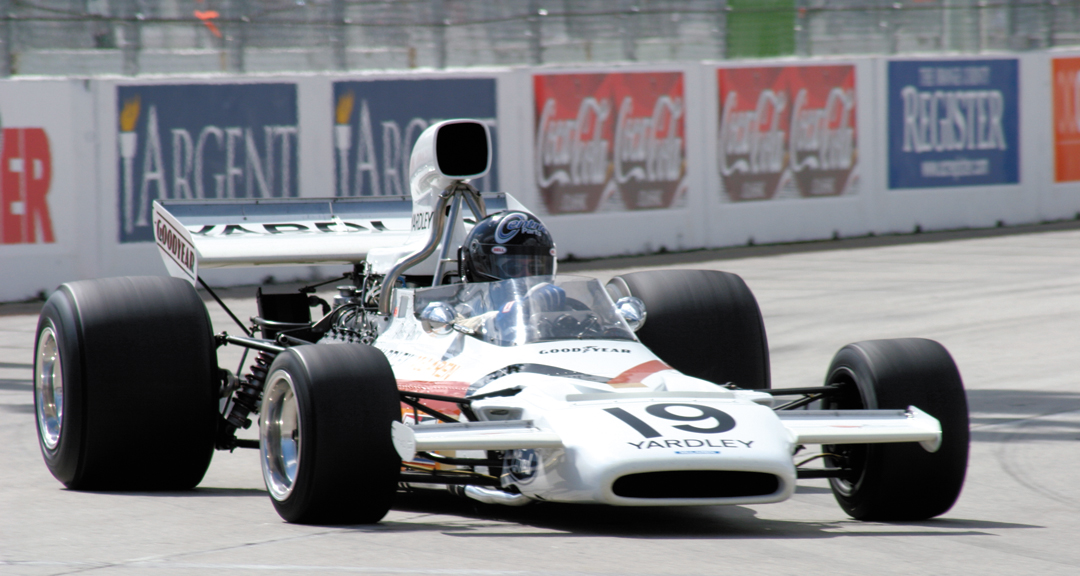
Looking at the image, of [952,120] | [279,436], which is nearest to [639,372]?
[279,436]

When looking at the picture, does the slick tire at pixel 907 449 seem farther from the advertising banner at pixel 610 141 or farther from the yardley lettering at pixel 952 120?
the yardley lettering at pixel 952 120

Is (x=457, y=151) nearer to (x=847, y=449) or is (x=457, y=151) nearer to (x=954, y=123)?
(x=847, y=449)

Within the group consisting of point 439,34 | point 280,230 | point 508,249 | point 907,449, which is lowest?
point 907,449

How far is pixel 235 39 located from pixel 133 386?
35.7ft

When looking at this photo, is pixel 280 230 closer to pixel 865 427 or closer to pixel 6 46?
pixel 865 427

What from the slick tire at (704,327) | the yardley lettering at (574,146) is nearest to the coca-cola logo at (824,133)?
the yardley lettering at (574,146)

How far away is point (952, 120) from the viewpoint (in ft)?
71.0

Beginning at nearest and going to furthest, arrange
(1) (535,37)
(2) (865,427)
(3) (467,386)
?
(2) (865,427), (3) (467,386), (1) (535,37)

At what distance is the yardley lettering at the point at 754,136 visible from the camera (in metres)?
19.8

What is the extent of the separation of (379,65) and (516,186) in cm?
222

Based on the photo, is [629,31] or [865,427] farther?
[629,31]

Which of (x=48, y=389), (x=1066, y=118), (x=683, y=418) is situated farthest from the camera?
(x=1066, y=118)

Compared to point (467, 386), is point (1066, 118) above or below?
above

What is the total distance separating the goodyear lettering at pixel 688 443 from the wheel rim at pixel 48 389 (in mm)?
3236
